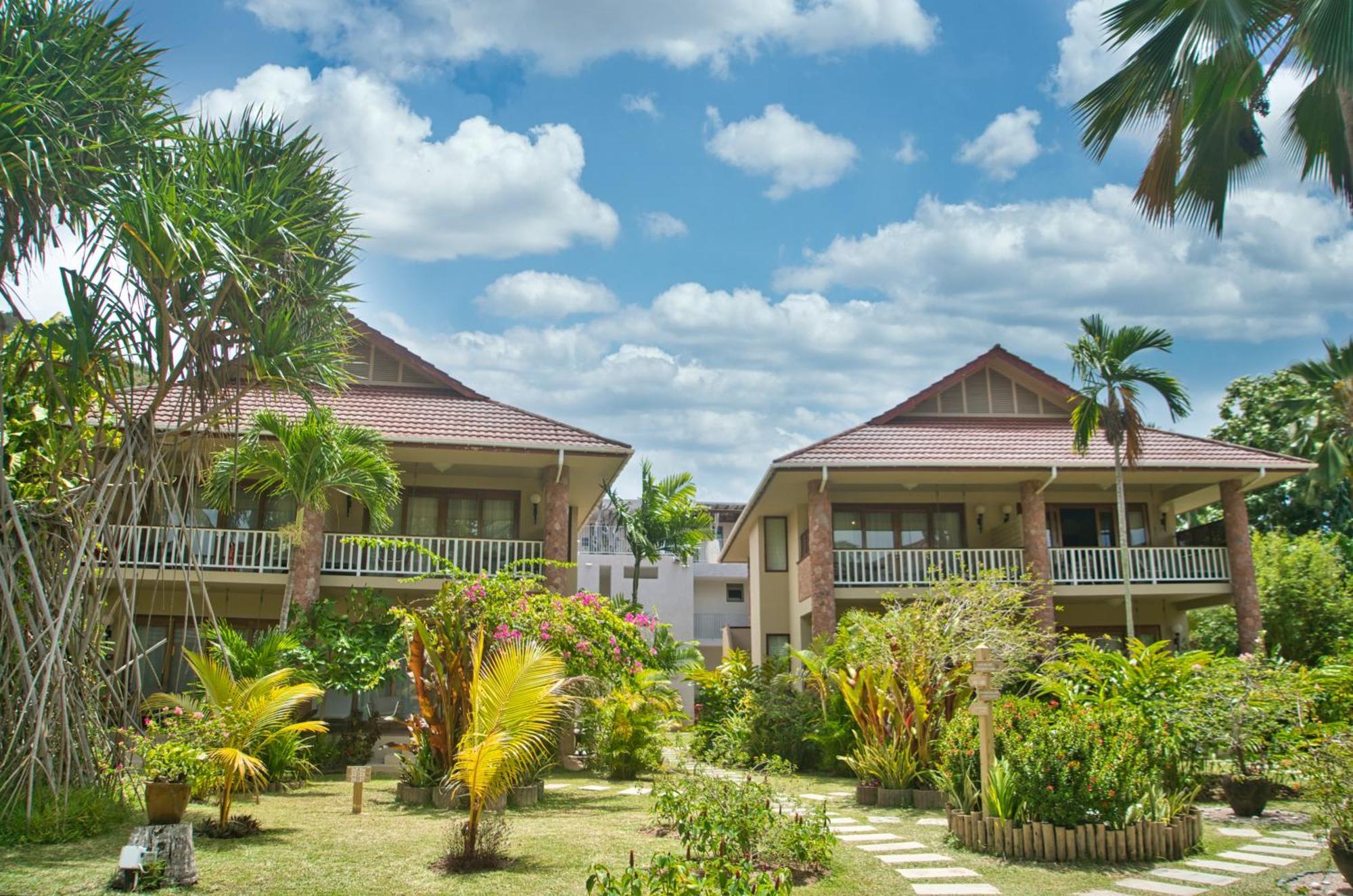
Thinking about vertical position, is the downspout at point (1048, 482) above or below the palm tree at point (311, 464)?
above

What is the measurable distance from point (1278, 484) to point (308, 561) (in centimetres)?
2977

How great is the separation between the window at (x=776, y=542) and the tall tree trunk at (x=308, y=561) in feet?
39.1

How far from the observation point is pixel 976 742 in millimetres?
10117

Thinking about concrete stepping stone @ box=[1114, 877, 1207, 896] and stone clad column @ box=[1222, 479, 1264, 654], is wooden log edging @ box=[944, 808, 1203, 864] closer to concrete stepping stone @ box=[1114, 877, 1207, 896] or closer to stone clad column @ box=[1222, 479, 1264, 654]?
concrete stepping stone @ box=[1114, 877, 1207, 896]

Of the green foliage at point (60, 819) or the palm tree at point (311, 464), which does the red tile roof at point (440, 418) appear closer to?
the palm tree at point (311, 464)

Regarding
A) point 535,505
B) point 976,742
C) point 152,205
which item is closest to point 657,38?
point 152,205

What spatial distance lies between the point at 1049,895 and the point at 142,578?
53.6 ft

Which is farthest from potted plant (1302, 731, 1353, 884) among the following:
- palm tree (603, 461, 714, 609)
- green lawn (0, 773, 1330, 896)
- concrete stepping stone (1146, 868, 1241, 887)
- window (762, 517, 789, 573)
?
palm tree (603, 461, 714, 609)

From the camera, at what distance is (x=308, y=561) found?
17.6 m

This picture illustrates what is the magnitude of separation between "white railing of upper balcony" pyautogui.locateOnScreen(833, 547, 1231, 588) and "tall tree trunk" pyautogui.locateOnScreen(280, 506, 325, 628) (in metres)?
10.1

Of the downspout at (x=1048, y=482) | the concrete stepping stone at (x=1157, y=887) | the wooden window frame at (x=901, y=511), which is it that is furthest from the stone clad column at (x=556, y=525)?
the concrete stepping stone at (x=1157, y=887)

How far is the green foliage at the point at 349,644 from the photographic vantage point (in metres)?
15.5

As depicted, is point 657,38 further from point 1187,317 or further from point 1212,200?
point 1187,317

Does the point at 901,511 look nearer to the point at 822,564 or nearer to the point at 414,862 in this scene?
the point at 822,564
